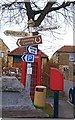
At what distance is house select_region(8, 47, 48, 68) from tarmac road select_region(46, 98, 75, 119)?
128 cm

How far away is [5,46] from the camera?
25.2 feet

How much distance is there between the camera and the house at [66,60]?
7.62 metres

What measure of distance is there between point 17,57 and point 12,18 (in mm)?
1188

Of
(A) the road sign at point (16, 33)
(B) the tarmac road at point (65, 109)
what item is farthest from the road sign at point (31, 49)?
(B) the tarmac road at point (65, 109)

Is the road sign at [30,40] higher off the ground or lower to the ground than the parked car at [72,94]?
higher

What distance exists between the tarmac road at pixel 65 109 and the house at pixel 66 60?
0.77m

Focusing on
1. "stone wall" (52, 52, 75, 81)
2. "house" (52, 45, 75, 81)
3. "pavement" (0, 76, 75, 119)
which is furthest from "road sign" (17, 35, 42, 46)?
"stone wall" (52, 52, 75, 81)

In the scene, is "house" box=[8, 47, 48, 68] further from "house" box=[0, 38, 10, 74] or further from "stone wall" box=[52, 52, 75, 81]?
"stone wall" box=[52, 52, 75, 81]

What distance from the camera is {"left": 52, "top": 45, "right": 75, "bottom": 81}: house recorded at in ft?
25.0

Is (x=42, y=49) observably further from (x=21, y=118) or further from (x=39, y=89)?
(x=21, y=118)

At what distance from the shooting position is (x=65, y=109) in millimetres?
6645

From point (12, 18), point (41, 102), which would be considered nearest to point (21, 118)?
point (41, 102)

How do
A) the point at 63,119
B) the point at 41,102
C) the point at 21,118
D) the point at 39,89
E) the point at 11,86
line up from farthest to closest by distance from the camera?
the point at 39,89 < the point at 41,102 < the point at 11,86 < the point at 63,119 < the point at 21,118

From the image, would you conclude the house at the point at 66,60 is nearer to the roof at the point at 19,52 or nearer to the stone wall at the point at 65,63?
the stone wall at the point at 65,63
